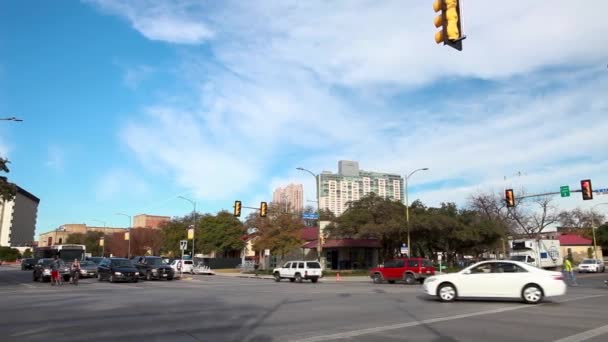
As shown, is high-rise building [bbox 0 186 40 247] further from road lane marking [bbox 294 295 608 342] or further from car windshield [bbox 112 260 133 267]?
road lane marking [bbox 294 295 608 342]

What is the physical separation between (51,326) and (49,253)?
35.9 m

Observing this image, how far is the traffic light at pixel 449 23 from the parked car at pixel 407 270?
25311mm

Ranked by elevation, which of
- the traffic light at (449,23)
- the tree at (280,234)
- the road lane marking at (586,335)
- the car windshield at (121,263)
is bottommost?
the road lane marking at (586,335)

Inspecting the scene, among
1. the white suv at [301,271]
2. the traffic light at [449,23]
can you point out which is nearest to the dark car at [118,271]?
the white suv at [301,271]

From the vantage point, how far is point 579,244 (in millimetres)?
86438

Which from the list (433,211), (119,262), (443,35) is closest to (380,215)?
(433,211)

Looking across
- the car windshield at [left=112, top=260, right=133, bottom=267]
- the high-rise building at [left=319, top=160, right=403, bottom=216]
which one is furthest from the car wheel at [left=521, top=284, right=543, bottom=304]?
the high-rise building at [left=319, top=160, right=403, bottom=216]

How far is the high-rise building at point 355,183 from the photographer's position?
339ft

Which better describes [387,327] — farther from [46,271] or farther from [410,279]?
[46,271]

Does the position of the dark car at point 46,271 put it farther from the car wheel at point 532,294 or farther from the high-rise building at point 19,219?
the high-rise building at point 19,219

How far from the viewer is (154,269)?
3609cm

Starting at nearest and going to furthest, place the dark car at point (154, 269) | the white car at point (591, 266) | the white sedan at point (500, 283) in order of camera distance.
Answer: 1. the white sedan at point (500, 283)
2. the dark car at point (154, 269)
3. the white car at point (591, 266)

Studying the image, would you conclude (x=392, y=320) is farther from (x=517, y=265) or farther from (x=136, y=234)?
(x=136, y=234)

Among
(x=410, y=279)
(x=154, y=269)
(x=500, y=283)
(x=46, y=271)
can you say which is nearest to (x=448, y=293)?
(x=500, y=283)
